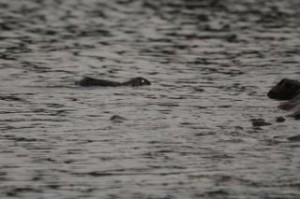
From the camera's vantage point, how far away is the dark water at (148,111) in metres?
20.6

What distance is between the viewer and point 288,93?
3106 centimetres

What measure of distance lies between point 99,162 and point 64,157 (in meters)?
0.93

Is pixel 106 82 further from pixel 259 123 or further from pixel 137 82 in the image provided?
pixel 259 123

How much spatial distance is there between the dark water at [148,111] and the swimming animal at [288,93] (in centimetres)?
52

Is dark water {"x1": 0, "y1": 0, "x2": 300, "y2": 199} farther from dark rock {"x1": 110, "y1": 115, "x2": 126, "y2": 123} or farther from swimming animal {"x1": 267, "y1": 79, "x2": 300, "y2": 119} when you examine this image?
swimming animal {"x1": 267, "y1": 79, "x2": 300, "y2": 119}

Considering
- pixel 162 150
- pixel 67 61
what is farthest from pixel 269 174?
pixel 67 61

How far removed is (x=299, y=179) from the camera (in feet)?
67.5

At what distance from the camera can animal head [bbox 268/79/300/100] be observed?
101 ft

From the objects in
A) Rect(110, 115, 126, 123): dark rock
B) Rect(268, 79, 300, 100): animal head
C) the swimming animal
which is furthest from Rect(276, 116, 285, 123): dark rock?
Rect(110, 115, 126, 123): dark rock

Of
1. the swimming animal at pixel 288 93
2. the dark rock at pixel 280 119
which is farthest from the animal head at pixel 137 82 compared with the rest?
the dark rock at pixel 280 119

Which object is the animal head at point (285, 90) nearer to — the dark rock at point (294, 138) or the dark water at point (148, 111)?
the dark water at point (148, 111)

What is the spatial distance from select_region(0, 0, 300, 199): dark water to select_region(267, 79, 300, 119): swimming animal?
518 mm

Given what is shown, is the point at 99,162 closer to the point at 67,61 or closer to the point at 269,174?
the point at 269,174

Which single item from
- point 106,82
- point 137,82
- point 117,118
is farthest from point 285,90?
point 106,82
